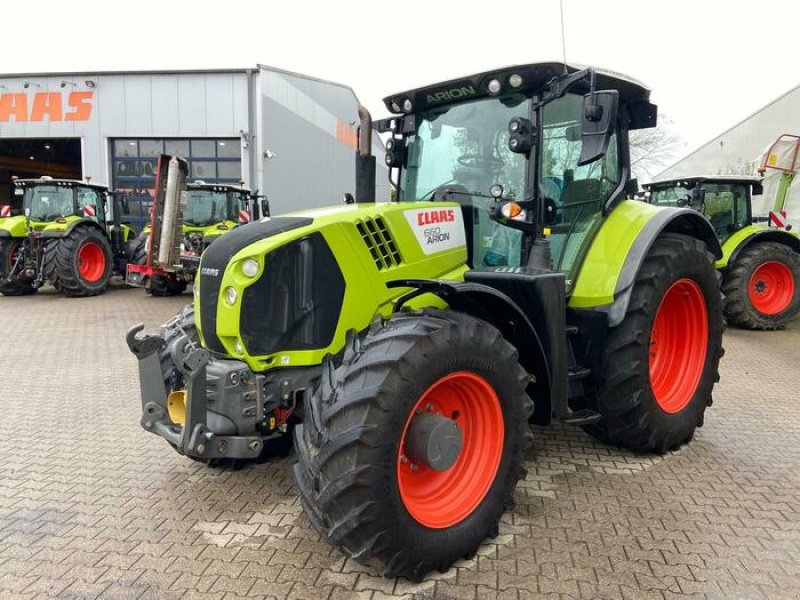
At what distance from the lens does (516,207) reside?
3.35 metres

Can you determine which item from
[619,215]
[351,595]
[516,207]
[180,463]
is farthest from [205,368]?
[619,215]

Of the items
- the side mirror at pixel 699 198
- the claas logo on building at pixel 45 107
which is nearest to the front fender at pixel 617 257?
the side mirror at pixel 699 198

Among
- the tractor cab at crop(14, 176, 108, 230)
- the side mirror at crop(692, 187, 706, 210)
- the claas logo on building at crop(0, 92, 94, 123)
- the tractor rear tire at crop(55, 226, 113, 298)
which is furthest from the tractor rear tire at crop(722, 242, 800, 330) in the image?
the claas logo on building at crop(0, 92, 94, 123)

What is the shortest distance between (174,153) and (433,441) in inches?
711

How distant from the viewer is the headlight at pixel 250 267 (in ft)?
9.44

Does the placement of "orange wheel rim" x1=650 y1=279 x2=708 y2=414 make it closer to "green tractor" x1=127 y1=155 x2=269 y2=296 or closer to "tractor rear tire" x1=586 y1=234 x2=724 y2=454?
"tractor rear tire" x1=586 y1=234 x2=724 y2=454

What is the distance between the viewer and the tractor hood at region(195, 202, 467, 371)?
9.48 feet

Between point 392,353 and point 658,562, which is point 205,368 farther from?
point 658,562

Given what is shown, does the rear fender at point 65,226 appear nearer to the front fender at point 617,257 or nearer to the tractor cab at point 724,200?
the tractor cab at point 724,200

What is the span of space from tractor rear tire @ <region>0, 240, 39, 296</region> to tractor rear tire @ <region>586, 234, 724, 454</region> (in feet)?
42.3

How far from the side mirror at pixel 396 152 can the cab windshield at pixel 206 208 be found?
9.64 m

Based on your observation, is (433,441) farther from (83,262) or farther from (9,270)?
(9,270)

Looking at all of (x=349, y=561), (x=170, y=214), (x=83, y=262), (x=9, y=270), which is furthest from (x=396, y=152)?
(x=9, y=270)

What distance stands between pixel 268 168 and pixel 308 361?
16.4 m
